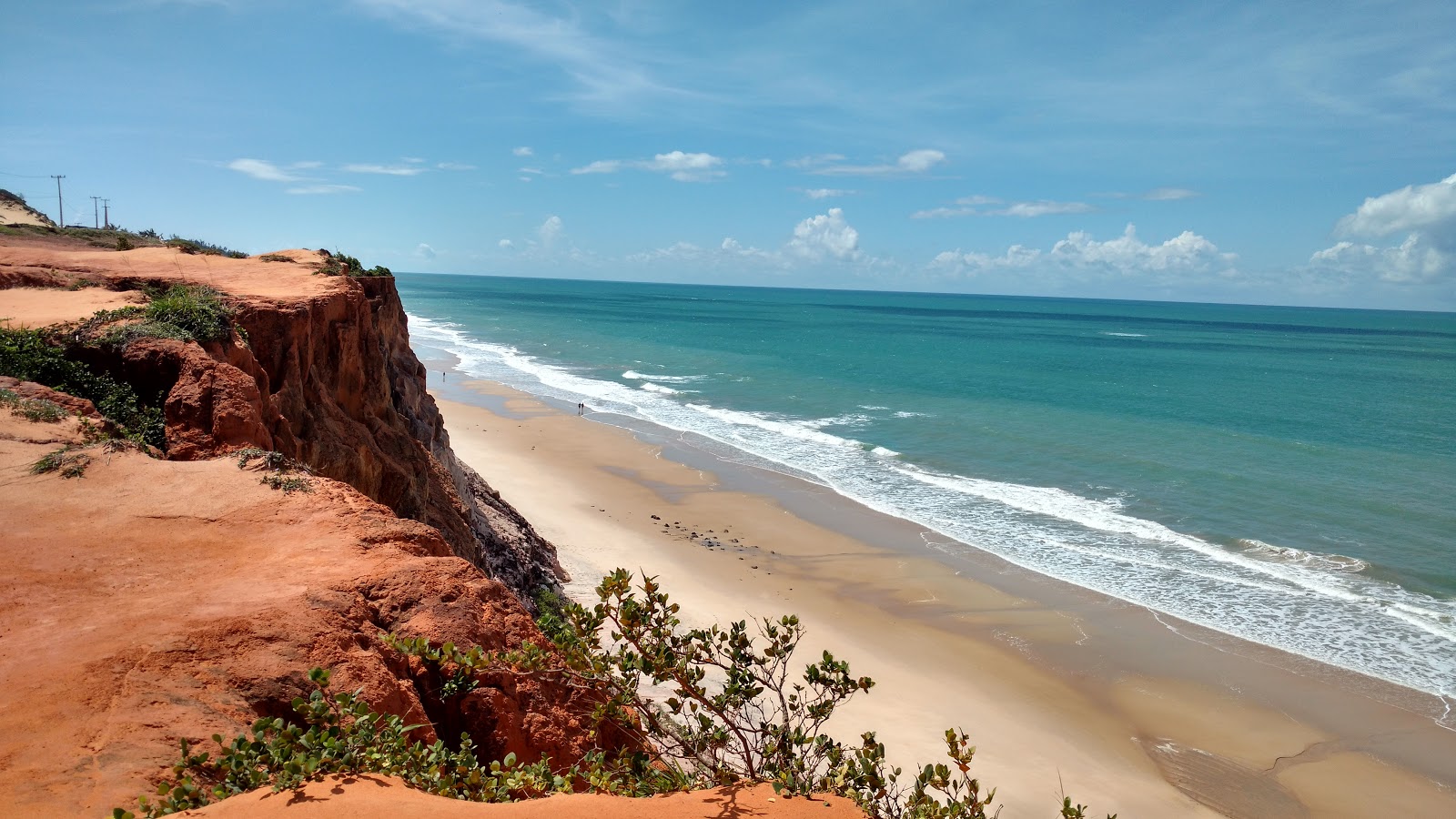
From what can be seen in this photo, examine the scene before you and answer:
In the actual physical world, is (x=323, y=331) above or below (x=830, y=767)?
above

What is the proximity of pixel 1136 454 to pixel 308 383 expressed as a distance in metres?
30.7

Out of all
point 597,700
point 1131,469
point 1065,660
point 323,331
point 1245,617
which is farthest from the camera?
point 1131,469

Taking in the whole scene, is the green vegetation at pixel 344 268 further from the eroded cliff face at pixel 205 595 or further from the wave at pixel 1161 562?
→ the wave at pixel 1161 562

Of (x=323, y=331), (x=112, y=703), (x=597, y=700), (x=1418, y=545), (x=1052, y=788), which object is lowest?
(x=1052, y=788)

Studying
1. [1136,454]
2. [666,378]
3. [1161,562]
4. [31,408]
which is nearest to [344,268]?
[31,408]

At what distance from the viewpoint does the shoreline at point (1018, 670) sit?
12.6 metres

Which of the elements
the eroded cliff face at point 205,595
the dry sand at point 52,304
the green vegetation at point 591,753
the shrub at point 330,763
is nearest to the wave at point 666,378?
the dry sand at point 52,304

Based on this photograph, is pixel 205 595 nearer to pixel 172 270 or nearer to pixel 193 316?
pixel 193 316

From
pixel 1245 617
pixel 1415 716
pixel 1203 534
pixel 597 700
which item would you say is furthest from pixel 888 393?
pixel 597 700

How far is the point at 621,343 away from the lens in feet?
246

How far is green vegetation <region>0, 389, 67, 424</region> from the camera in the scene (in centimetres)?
807

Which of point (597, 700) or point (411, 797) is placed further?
point (597, 700)

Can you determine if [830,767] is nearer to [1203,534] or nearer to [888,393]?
[1203,534]

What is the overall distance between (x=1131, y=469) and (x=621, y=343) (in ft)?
169
